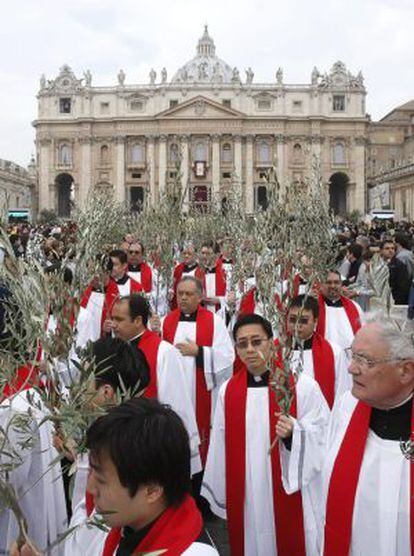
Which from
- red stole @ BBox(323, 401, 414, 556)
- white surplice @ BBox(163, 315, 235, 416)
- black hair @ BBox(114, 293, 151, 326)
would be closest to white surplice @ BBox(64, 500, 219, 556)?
red stole @ BBox(323, 401, 414, 556)

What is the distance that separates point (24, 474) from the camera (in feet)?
11.0

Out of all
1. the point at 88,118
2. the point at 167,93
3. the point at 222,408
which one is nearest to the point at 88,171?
the point at 88,118

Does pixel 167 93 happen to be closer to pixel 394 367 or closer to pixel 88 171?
pixel 88 171

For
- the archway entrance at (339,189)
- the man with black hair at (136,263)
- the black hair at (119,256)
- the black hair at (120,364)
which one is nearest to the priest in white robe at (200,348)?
the black hair at (119,256)

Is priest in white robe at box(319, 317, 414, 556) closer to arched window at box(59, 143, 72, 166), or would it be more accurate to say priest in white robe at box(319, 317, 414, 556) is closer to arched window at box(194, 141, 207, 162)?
arched window at box(194, 141, 207, 162)

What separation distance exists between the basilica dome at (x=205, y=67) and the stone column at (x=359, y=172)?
18.3m

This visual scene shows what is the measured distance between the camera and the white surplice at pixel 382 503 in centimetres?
306

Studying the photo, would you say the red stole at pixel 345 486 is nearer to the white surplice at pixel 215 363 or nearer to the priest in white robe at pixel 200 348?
the priest in white robe at pixel 200 348

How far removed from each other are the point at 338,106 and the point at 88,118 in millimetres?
25871

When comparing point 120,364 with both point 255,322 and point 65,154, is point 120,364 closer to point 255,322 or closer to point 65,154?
point 255,322

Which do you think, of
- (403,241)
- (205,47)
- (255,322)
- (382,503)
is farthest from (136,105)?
(382,503)

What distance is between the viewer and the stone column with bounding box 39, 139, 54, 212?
77375 millimetres

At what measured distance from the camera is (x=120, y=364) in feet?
11.6

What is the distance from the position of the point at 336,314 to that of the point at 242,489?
11.0ft
